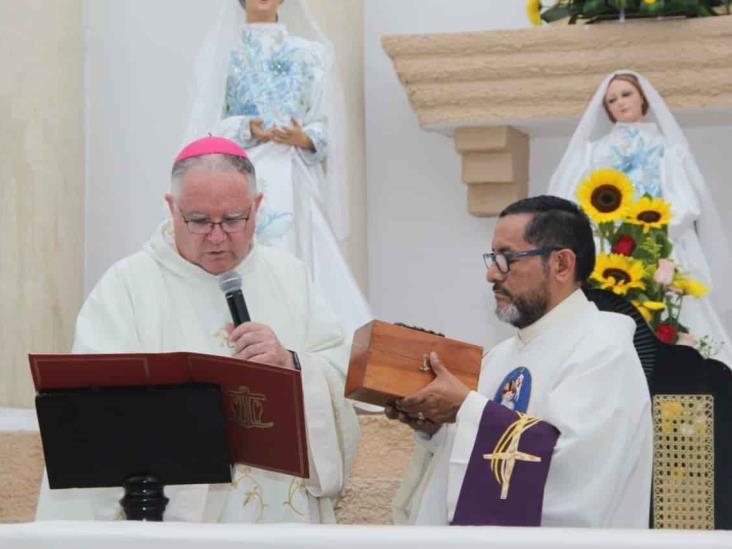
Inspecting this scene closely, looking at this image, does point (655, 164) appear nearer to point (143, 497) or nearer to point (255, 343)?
point (255, 343)

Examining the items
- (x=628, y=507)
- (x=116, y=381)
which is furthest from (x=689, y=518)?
(x=116, y=381)

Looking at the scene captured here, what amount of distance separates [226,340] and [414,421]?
0.67 meters

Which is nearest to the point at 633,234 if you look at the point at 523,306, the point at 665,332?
the point at 665,332

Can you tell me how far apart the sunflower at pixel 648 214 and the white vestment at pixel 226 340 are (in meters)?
1.53

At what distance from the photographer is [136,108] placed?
31.8 ft

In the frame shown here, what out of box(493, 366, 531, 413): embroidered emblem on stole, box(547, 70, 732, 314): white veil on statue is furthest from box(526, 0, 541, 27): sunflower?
box(493, 366, 531, 413): embroidered emblem on stole

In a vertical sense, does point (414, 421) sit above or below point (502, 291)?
below

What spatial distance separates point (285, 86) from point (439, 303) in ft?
6.48

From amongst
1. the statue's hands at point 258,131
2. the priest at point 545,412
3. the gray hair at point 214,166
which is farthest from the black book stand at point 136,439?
the statue's hands at point 258,131

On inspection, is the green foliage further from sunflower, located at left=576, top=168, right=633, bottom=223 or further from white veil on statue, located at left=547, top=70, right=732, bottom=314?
sunflower, located at left=576, top=168, right=633, bottom=223

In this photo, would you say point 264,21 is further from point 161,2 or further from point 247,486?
point 247,486

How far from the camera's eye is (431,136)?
980cm

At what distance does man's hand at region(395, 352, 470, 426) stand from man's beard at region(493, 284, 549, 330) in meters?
0.27

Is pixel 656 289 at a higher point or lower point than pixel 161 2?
lower
